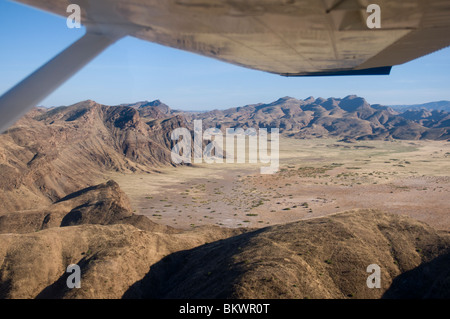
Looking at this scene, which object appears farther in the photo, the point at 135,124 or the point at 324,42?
the point at 135,124

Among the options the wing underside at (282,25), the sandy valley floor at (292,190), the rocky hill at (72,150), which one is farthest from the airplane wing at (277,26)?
the rocky hill at (72,150)

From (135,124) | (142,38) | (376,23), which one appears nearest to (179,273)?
(142,38)

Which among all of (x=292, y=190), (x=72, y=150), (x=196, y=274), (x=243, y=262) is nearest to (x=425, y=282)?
(x=243, y=262)

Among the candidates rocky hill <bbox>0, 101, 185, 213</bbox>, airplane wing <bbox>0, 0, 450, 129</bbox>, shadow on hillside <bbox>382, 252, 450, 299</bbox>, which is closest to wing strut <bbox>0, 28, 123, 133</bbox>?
airplane wing <bbox>0, 0, 450, 129</bbox>

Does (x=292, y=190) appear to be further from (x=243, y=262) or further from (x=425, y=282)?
(x=243, y=262)

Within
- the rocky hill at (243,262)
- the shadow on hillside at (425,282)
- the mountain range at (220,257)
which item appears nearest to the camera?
the shadow on hillside at (425,282)

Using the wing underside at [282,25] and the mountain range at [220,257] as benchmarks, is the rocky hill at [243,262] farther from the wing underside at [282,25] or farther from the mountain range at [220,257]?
the wing underside at [282,25]
